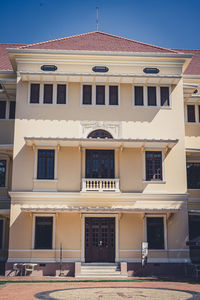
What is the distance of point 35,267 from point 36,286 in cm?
382

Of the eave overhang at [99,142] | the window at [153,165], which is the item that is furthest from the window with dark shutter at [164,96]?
the window at [153,165]

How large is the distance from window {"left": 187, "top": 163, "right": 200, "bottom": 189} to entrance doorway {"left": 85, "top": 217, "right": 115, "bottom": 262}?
594 centimetres

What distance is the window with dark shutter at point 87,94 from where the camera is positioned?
23.8 m

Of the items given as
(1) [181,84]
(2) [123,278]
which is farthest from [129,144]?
(2) [123,278]

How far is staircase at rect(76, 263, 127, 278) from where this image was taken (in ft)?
69.4

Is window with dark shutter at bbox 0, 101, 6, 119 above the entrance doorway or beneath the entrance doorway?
above

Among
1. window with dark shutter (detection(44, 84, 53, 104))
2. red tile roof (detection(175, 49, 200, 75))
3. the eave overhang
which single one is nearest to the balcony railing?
the eave overhang

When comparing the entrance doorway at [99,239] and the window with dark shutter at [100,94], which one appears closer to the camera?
the entrance doorway at [99,239]

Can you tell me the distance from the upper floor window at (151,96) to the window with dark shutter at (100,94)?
6.46 ft

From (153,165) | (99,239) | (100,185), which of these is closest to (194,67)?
(153,165)

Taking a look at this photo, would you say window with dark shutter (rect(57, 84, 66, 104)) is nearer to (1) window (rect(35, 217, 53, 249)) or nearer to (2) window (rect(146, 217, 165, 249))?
(1) window (rect(35, 217, 53, 249))

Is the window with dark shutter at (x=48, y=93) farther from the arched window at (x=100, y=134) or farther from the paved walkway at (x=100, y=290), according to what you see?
the paved walkway at (x=100, y=290)

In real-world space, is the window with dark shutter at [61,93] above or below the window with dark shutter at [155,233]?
above

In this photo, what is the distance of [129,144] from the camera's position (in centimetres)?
2261
